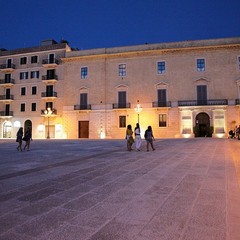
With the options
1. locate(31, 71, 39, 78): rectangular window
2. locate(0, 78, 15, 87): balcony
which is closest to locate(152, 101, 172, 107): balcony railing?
locate(31, 71, 39, 78): rectangular window

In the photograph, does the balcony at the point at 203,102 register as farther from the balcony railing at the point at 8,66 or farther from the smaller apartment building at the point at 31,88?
the balcony railing at the point at 8,66

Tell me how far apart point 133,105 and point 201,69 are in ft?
33.9

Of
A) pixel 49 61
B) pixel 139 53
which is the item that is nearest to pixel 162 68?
pixel 139 53

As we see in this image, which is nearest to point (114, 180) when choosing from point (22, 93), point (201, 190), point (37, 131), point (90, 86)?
point (201, 190)

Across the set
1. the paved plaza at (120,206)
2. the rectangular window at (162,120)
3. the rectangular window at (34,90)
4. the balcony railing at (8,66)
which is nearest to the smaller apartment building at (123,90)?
the rectangular window at (162,120)

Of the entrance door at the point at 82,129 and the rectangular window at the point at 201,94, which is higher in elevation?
the rectangular window at the point at 201,94

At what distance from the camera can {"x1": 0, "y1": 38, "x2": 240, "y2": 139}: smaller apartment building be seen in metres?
30.3

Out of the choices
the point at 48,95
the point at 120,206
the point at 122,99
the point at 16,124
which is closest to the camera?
the point at 120,206

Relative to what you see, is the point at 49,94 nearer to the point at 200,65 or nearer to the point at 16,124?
the point at 16,124

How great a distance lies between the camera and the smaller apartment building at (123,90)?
3033 cm

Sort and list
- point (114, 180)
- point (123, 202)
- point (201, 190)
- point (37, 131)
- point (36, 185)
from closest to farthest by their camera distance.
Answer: point (123, 202), point (201, 190), point (36, 185), point (114, 180), point (37, 131)

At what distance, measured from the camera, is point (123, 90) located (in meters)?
33.3

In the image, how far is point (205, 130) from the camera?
101ft

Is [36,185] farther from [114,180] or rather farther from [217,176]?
[217,176]
